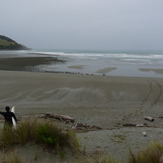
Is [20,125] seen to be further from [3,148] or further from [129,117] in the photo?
[129,117]

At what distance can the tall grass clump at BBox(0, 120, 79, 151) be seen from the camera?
4398 mm

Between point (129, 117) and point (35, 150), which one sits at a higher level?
point (35, 150)

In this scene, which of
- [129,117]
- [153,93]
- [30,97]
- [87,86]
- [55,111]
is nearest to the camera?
[129,117]

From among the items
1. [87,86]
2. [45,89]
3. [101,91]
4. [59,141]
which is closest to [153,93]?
[101,91]

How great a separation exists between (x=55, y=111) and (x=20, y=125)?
5.36 meters

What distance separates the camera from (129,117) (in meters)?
9.20

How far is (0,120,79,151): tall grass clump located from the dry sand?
1000mm

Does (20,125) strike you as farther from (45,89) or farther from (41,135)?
(45,89)

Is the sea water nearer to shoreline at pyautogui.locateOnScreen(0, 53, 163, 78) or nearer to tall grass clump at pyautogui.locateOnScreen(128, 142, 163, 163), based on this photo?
shoreline at pyautogui.locateOnScreen(0, 53, 163, 78)

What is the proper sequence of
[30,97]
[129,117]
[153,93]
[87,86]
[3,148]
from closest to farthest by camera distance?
1. [3,148]
2. [129,117]
3. [30,97]
4. [153,93]
5. [87,86]

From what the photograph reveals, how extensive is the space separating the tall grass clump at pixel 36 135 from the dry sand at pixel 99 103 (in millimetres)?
1000

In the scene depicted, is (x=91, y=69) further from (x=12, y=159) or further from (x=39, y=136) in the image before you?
(x=12, y=159)

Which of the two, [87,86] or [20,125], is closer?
[20,125]

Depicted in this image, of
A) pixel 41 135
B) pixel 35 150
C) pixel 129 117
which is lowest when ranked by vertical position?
pixel 129 117
